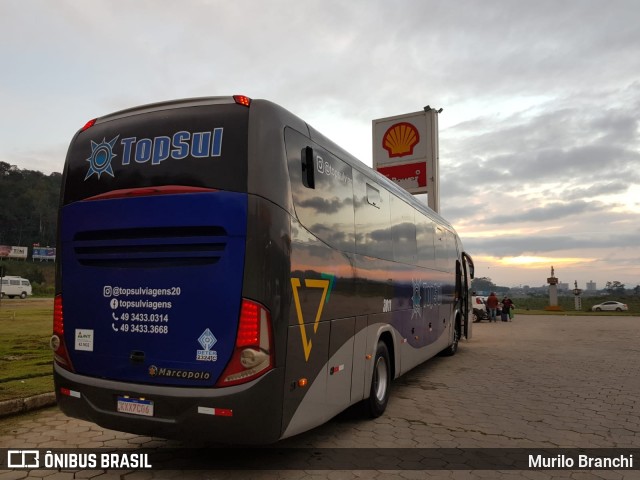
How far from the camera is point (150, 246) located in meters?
4.26

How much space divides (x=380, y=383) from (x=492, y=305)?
946 inches

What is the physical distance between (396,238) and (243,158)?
149 inches

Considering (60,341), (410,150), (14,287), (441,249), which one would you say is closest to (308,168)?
(60,341)

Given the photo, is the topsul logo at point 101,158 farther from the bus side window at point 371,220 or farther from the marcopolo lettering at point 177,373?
the bus side window at point 371,220

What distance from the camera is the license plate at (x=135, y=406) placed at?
4.07 meters

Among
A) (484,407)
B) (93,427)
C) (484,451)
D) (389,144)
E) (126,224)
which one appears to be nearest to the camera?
(126,224)

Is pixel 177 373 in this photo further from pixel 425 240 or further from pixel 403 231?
pixel 425 240

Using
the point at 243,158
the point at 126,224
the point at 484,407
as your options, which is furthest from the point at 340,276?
the point at 484,407

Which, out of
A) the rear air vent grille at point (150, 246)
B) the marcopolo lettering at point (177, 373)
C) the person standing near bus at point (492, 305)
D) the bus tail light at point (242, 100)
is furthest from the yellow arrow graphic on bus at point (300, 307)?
the person standing near bus at point (492, 305)

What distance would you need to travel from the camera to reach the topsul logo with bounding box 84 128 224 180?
13.9 ft

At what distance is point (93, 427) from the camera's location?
5746 mm

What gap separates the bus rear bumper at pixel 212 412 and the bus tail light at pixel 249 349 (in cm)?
7

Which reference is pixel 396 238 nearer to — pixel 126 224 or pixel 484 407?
pixel 484 407

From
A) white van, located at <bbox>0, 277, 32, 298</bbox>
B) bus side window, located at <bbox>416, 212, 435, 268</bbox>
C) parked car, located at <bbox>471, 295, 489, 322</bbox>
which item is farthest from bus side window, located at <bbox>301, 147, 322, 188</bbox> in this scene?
white van, located at <bbox>0, 277, 32, 298</bbox>
